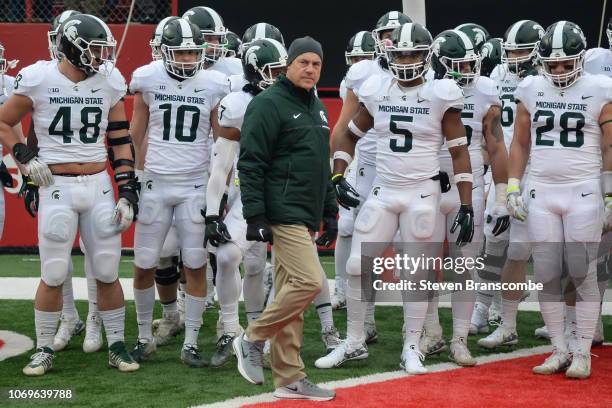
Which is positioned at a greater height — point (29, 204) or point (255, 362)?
point (29, 204)

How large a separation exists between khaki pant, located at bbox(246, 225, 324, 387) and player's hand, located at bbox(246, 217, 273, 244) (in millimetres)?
106

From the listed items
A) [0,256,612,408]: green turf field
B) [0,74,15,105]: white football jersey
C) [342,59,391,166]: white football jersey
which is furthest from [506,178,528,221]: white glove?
[0,74,15,105]: white football jersey

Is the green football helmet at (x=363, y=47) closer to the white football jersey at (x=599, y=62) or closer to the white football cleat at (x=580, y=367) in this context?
the white football jersey at (x=599, y=62)

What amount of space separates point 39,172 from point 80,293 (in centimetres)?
296

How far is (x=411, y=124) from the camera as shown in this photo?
6.13 m

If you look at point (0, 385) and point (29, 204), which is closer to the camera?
point (0, 385)

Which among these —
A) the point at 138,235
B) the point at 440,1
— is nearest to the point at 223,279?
the point at 138,235

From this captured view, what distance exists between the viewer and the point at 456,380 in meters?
5.86

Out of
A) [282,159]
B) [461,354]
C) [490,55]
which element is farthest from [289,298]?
[490,55]

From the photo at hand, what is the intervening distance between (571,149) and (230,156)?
6.05 ft

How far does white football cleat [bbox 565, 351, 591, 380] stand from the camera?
593cm

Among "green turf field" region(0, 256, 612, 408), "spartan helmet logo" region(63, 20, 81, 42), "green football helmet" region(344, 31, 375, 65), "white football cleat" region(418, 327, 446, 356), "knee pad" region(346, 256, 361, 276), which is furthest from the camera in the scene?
"green football helmet" region(344, 31, 375, 65)

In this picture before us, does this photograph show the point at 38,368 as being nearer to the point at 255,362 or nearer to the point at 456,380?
the point at 255,362

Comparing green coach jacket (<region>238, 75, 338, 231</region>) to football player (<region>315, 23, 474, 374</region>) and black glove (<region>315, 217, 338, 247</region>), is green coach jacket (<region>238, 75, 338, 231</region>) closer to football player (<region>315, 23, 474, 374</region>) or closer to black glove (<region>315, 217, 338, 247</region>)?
black glove (<region>315, 217, 338, 247</region>)
